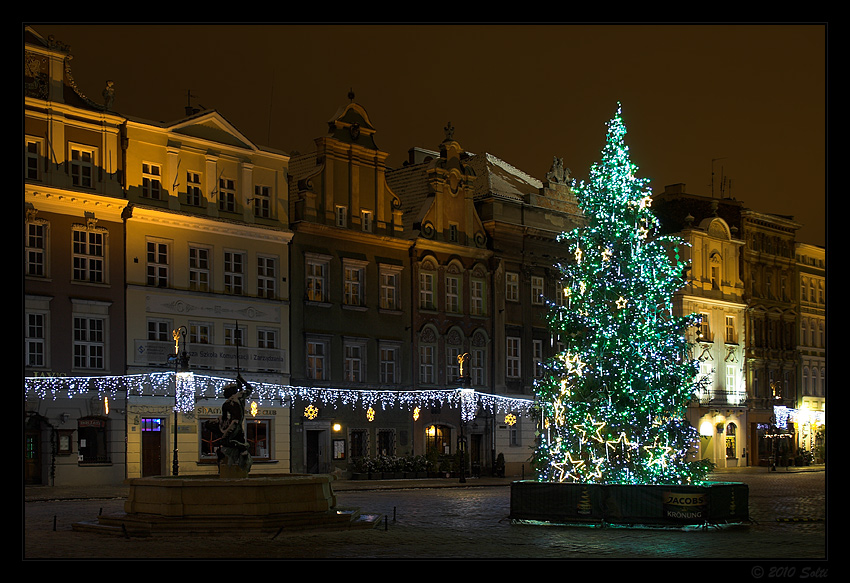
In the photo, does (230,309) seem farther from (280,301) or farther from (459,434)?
(459,434)

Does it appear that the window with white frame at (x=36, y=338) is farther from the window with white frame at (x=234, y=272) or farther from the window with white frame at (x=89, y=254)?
the window with white frame at (x=234, y=272)

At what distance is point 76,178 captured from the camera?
136 feet

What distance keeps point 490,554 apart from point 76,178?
88.8 feet

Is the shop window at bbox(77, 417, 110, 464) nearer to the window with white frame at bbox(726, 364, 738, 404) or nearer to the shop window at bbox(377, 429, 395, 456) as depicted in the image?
the shop window at bbox(377, 429, 395, 456)

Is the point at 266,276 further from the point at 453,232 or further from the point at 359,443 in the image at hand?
the point at 453,232

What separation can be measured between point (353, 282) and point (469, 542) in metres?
29.6

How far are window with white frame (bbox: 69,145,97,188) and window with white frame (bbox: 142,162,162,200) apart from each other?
2.09 m

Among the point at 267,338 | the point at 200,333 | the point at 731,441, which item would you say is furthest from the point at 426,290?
the point at 731,441

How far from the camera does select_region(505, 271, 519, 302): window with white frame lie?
56.8 metres

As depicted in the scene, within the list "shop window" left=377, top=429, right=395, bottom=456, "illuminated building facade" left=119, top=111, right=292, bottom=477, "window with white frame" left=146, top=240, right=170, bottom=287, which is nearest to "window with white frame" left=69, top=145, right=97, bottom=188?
"illuminated building facade" left=119, top=111, right=292, bottom=477

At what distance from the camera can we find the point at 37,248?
40.4m

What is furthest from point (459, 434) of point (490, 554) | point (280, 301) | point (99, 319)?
point (490, 554)

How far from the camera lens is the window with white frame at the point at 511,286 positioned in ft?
186
